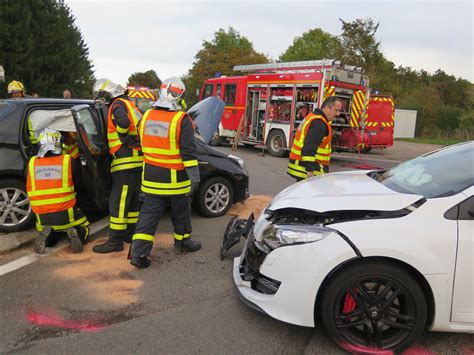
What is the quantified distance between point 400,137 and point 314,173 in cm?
2431

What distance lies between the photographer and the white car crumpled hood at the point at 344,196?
280 cm

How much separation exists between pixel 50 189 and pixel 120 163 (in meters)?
0.77

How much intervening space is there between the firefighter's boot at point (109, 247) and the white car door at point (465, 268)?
10.7 ft

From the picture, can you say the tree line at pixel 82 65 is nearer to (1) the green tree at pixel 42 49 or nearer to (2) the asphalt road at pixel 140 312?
(1) the green tree at pixel 42 49

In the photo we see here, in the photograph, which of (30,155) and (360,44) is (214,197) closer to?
(30,155)

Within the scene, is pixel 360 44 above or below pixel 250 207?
above

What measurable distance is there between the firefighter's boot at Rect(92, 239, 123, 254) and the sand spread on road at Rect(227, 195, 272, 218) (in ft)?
6.48

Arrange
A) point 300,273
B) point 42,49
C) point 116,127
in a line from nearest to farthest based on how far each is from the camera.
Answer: point 300,273
point 116,127
point 42,49

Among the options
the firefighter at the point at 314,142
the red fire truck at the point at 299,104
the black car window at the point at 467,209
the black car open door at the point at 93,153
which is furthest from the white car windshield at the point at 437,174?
the red fire truck at the point at 299,104

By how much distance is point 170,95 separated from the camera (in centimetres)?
413

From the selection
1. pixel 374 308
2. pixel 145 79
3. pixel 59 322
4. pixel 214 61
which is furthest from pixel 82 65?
pixel 145 79

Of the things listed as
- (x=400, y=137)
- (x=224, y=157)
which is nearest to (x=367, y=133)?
(x=224, y=157)

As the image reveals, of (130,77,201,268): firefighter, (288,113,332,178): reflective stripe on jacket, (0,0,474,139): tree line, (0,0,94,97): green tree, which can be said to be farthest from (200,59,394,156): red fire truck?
(0,0,94,97): green tree

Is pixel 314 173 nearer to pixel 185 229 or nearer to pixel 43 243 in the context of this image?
pixel 185 229
